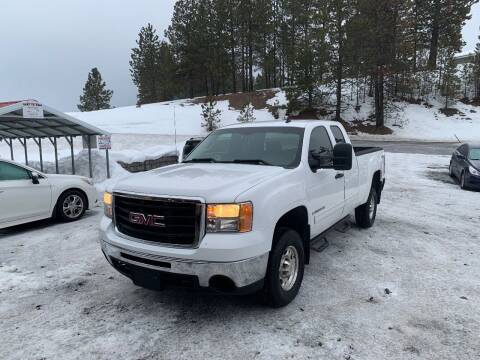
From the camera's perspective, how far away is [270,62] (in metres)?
44.7

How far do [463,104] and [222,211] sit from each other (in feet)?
135

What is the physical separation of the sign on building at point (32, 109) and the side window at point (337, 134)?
701 centimetres

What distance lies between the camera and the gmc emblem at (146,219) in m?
3.42

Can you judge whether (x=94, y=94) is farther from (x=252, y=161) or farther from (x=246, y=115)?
(x=252, y=161)

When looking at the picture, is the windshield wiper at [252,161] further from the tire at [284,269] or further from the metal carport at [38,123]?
the metal carport at [38,123]

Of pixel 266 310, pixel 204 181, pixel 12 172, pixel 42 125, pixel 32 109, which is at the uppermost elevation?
pixel 32 109

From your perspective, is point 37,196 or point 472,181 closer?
point 37,196

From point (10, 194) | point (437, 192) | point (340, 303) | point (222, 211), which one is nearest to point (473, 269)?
point (340, 303)

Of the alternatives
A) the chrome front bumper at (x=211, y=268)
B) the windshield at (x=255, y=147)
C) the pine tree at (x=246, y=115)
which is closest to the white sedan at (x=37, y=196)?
the windshield at (x=255, y=147)

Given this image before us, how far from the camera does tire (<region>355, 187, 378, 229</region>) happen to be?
6661 millimetres

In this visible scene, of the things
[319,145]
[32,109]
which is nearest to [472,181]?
[319,145]

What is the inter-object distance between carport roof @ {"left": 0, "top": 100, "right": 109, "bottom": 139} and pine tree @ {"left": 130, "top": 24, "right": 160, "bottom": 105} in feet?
143

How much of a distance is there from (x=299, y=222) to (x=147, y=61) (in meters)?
54.2

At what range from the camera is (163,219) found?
3.40 m
